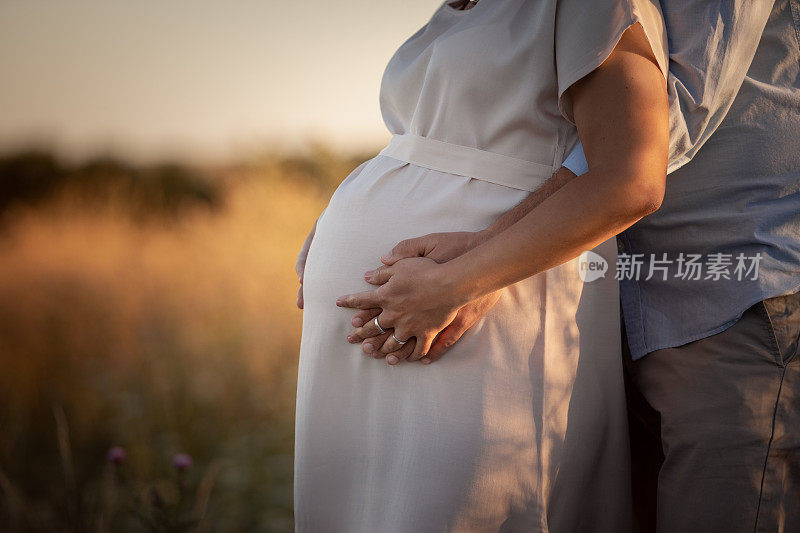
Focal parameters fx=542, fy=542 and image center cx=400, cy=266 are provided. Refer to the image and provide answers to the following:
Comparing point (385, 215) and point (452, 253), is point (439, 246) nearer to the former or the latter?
point (452, 253)

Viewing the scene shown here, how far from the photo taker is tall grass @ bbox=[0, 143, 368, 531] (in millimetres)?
2656

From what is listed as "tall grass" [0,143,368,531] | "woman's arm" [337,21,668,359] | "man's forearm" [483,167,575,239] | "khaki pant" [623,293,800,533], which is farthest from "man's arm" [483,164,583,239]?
"tall grass" [0,143,368,531]

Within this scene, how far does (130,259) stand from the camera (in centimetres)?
377

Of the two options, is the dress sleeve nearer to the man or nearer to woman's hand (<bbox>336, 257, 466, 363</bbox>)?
the man

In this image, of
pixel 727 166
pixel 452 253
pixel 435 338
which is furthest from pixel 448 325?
pixel 727 166

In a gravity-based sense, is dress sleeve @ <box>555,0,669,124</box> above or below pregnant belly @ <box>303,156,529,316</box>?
above

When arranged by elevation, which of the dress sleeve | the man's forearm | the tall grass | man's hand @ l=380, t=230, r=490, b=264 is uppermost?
the dress sleeve

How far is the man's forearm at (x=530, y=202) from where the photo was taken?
112cm

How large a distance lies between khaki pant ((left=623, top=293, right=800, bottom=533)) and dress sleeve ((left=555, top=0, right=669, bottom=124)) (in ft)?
2.01

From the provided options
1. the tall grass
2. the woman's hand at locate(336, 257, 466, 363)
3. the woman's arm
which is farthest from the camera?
the tall grass

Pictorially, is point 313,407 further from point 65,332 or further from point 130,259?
point 130,259

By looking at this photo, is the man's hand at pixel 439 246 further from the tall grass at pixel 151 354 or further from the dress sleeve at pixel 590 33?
the tall grass at pixel 151 354

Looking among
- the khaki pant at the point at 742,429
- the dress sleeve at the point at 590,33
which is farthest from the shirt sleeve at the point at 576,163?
the khaki pant at the point at 742,429

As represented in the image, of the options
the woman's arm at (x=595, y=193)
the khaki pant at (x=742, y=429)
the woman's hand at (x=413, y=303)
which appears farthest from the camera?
the khaki pant at (x=742, y=429)
